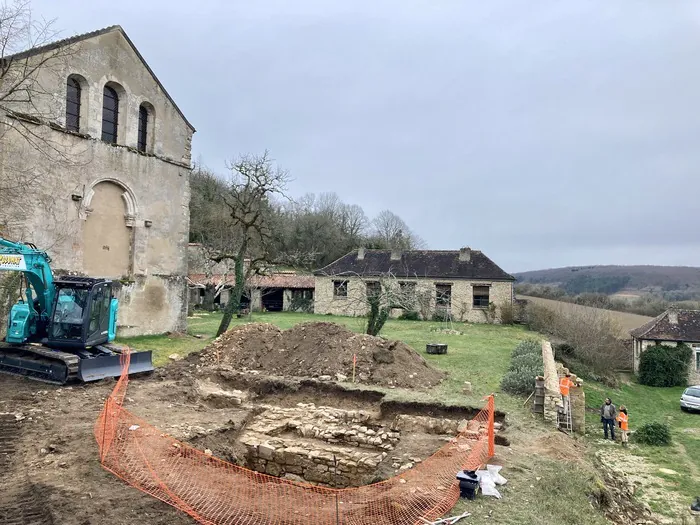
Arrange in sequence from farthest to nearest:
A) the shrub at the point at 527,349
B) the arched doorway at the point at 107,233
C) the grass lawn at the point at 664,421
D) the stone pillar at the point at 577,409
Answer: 1. the shrub at the point at 527,349
2. the arched doorway at the point at 107,233
3. the stone pillar at the point at 577,409
4. the grass lawn at the point at 664,421

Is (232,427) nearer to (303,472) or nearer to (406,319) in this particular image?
(303,472)

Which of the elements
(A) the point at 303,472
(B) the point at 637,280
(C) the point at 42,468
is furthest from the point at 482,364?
(B) the point at 637,280

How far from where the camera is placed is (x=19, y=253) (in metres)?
12.3

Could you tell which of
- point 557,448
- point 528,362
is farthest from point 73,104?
point 557,448

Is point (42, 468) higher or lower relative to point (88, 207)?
lower

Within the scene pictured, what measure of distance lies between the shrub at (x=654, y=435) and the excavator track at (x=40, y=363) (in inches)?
629

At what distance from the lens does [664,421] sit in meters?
18.1

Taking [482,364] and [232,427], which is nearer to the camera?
[232,427]

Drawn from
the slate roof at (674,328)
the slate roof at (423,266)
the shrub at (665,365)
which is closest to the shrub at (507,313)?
the slate roof at (423,266)

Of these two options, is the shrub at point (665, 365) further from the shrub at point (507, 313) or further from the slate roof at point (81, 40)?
the slate roof at point (81, 40)

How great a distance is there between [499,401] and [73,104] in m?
18.6

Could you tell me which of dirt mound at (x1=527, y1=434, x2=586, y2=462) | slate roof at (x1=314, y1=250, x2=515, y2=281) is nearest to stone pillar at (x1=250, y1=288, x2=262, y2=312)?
slate roof at (x1=314, y1=250, x2=515, y2=281)

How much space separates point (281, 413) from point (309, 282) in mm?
28462

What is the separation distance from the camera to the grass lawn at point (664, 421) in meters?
11.4
